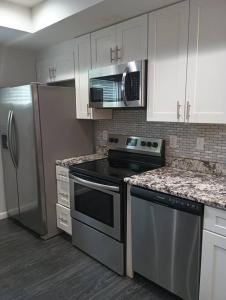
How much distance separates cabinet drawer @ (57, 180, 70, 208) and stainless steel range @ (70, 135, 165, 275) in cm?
14

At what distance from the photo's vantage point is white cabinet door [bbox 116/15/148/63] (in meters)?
2.06

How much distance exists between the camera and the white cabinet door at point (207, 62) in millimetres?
1664

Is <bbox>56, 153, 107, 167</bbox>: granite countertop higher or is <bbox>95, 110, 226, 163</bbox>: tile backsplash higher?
<bbox>95, 110, 226, 163</bbox>: tile backsplash

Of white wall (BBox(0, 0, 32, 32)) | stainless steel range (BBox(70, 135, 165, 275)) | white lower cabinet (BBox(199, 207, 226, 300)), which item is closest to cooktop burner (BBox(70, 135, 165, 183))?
stainless steel range (BBox(70, 135, 165, 275))

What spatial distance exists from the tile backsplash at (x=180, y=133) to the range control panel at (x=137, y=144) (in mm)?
65

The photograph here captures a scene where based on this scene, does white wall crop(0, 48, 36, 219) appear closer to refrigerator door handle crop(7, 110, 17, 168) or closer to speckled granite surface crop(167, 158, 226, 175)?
refrigerator door handle crop(7, 110, 17, 168)

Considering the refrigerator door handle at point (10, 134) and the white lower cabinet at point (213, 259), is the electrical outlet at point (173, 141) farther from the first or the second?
the refrigerator door handle at point (10, 134)

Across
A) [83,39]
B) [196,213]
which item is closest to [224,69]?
[196,213]

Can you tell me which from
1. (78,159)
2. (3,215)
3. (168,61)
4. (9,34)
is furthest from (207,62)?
(3,215)

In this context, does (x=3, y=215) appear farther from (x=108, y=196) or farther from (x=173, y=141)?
(x=173, y=141)

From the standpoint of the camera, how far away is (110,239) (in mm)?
2172

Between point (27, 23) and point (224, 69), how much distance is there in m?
1.95

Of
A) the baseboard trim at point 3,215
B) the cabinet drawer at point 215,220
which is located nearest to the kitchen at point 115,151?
the cabinet drawer at point 215,220

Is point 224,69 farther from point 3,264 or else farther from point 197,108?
point 3,264
